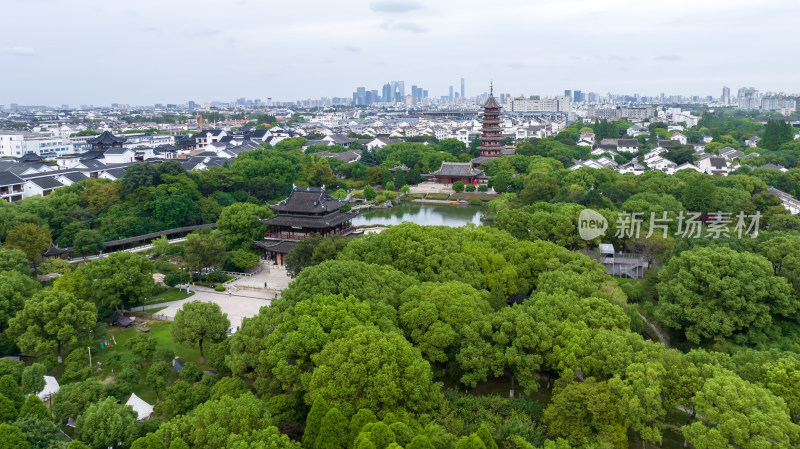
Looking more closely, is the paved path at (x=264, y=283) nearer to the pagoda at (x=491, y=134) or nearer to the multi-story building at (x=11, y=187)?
the multi-story building at (x=11, y=187)

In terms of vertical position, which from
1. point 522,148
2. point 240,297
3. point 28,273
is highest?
point 522,148

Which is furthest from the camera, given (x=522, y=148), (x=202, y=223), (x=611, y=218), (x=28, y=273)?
(x=522, y=148)

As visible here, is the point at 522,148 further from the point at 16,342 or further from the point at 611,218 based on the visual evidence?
the point at 16,342

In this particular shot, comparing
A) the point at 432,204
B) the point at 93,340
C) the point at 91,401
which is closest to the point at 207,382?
the point at 91,401

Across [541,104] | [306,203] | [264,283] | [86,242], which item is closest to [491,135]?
[306,203]

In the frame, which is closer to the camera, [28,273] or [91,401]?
[91,401]

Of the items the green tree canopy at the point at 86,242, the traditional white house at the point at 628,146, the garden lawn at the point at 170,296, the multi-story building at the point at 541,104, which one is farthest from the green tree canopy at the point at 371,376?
the multi-story building at the point at 541,104
